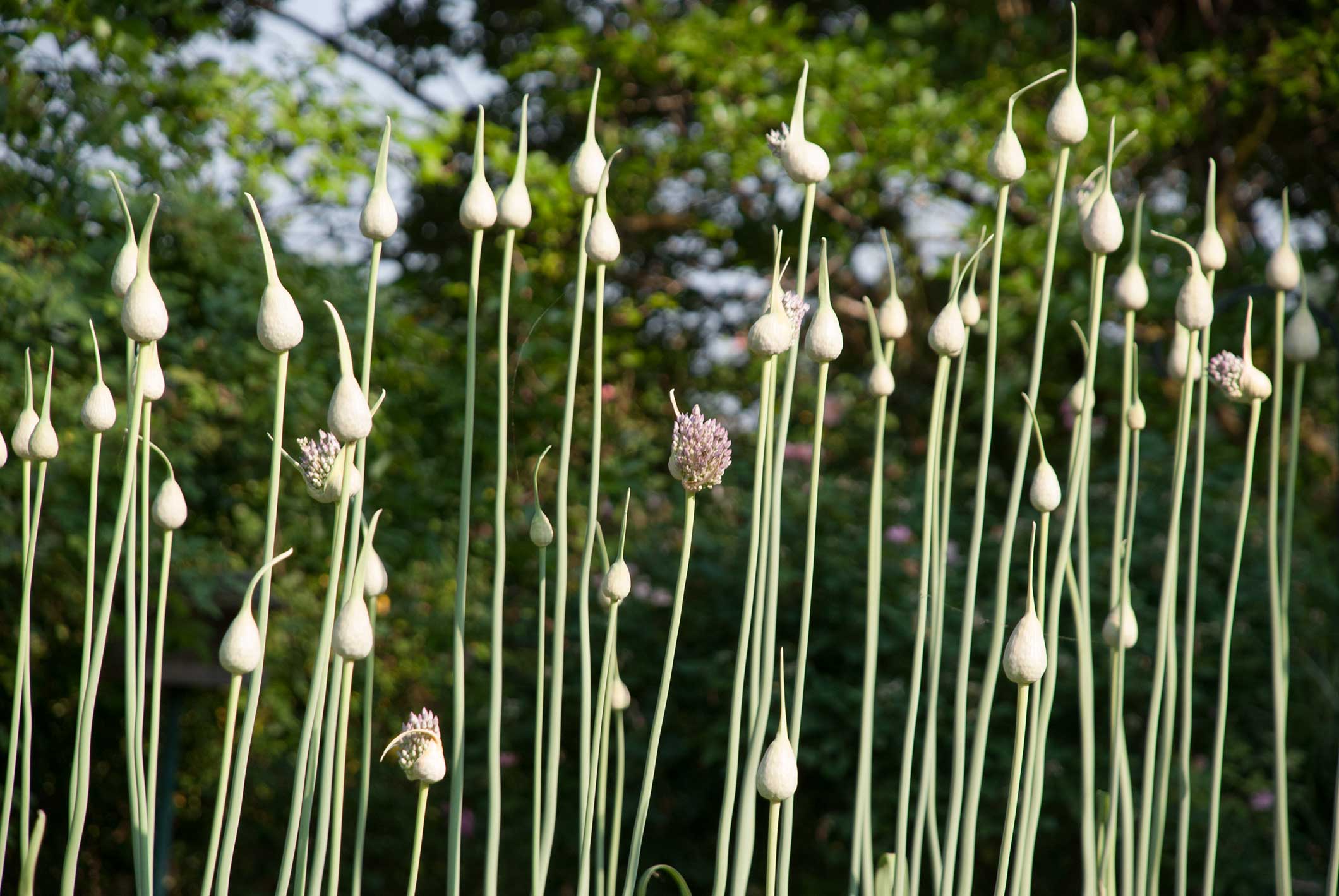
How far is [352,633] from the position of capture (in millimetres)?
685

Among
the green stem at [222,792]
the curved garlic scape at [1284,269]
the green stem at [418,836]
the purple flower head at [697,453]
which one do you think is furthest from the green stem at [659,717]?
the curved garlic scape at [1284,269]

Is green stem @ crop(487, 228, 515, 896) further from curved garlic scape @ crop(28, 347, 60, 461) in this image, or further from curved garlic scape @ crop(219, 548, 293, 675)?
curved garlic scape @ crop(28, 347, 60, 461)

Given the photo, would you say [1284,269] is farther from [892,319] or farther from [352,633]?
[352,633]

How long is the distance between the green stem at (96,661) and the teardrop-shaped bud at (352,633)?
4.9 inches

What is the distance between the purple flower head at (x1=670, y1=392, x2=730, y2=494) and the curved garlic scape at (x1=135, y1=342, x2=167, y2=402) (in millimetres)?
305

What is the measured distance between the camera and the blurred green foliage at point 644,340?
2.24m

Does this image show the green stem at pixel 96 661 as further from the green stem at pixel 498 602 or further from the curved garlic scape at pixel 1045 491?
the curved garlic scape at pixel 1045 491

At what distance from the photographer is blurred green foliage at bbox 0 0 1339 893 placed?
2.24 m

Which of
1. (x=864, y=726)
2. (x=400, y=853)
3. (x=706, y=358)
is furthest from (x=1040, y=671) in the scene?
(x=706, y=358)

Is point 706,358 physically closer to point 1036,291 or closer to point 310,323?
point 1036,291

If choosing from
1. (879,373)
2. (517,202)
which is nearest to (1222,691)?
(879,373)

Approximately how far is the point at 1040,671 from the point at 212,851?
465 mm

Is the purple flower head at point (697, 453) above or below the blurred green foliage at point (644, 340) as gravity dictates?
below

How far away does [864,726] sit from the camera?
0.78 meters
